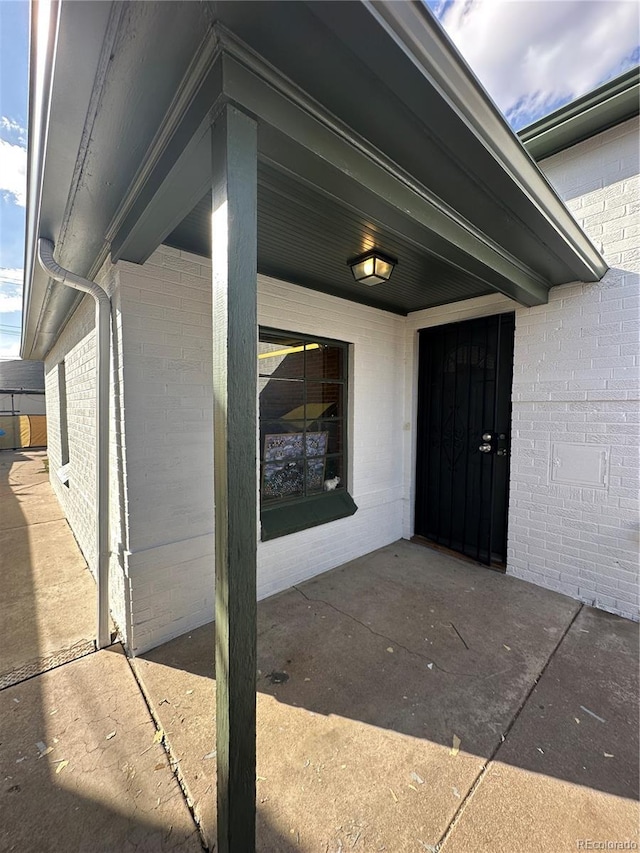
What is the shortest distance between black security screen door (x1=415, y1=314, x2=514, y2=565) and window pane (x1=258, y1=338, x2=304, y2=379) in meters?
1.61

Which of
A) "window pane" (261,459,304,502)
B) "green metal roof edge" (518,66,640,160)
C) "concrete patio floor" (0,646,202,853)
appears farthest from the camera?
"window pane" (261,459,304,502)

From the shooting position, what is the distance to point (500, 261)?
2.31m

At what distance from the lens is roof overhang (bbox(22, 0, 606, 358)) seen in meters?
0.95

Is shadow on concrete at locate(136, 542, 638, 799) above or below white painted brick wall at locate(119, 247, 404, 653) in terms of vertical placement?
below

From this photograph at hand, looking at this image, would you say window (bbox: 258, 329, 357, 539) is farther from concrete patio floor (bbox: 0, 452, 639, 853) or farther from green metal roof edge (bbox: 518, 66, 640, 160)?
green metal roof edge (bbox: 518, 66, 640, 160)

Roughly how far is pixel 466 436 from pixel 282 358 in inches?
82.5

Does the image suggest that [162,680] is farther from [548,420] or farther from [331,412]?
[548,420]

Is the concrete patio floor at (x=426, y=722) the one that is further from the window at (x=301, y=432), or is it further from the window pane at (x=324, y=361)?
the window pane at (x=324, y=361)

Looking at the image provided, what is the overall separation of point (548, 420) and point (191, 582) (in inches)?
125

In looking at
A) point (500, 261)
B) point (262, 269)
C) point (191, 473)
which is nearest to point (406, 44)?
point (500, 261)

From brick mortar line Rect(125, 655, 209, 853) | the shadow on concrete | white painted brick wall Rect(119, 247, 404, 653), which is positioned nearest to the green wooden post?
brick mortar line Rect(125, 655, 209, 853)

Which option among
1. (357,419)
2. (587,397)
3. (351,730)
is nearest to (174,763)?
(351,730)

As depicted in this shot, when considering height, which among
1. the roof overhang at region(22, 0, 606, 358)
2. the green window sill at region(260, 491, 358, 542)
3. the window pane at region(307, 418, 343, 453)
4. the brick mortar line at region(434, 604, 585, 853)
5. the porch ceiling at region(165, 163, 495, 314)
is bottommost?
the brick mortar line at region(434, 604, 585, 853)

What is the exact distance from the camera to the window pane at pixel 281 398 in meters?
3.11
